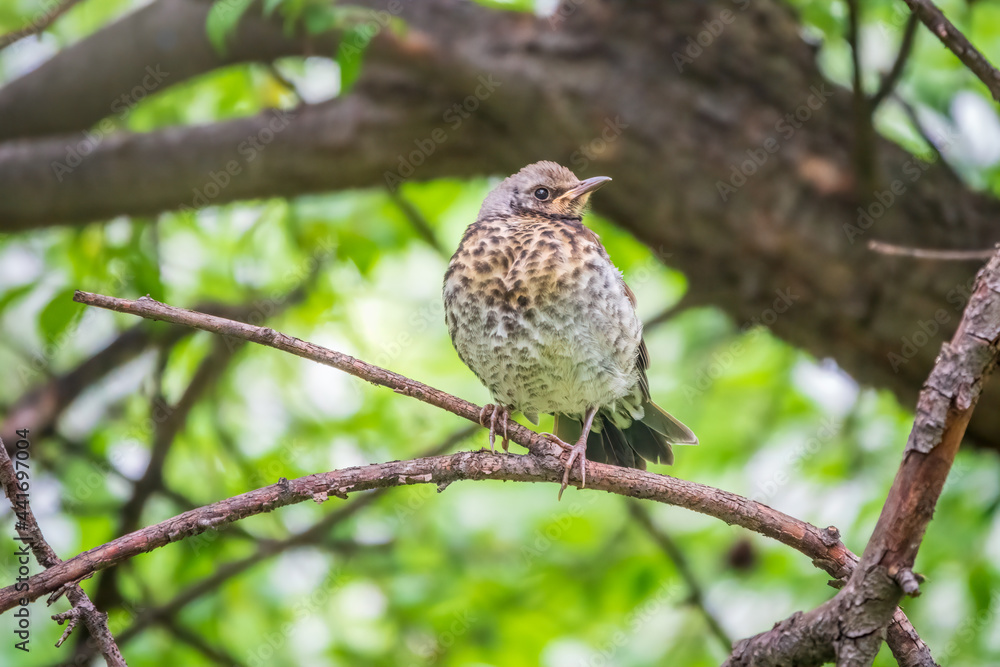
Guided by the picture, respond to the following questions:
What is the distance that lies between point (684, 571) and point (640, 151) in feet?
6.62

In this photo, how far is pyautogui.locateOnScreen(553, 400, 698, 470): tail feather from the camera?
3211 millimetres

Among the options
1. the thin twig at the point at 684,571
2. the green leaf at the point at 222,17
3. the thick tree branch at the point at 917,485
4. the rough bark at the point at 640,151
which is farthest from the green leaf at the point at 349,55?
the thin twig at the point at 684,571

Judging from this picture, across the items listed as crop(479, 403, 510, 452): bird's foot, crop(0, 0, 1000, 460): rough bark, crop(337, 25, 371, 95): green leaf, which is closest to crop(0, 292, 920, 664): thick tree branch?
crop(479, 403, 510, 452): bird's foot

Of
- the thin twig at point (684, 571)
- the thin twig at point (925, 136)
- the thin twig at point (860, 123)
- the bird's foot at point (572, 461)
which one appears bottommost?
the thin twig at point (684, 571)

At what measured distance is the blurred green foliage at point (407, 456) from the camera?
411cm

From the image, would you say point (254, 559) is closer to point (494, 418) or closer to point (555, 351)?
point (494, 418)

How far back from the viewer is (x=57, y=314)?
3479mm

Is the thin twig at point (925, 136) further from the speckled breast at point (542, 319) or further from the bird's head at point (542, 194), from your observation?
the speckled breast at point (542, 319)

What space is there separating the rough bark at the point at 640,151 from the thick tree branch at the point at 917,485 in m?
2.51

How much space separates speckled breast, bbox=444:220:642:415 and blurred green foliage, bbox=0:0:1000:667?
1.10 m

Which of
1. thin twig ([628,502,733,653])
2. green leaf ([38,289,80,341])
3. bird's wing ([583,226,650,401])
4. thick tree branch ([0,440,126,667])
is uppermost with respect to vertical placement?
bird's wing ([583,226,650,401])

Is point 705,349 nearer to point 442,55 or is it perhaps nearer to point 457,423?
point 457,423

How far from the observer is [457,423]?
16.4 feet

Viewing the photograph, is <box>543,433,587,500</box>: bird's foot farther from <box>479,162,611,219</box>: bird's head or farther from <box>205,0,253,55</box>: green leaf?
<box>205,0,253,55</box>: green leaf
